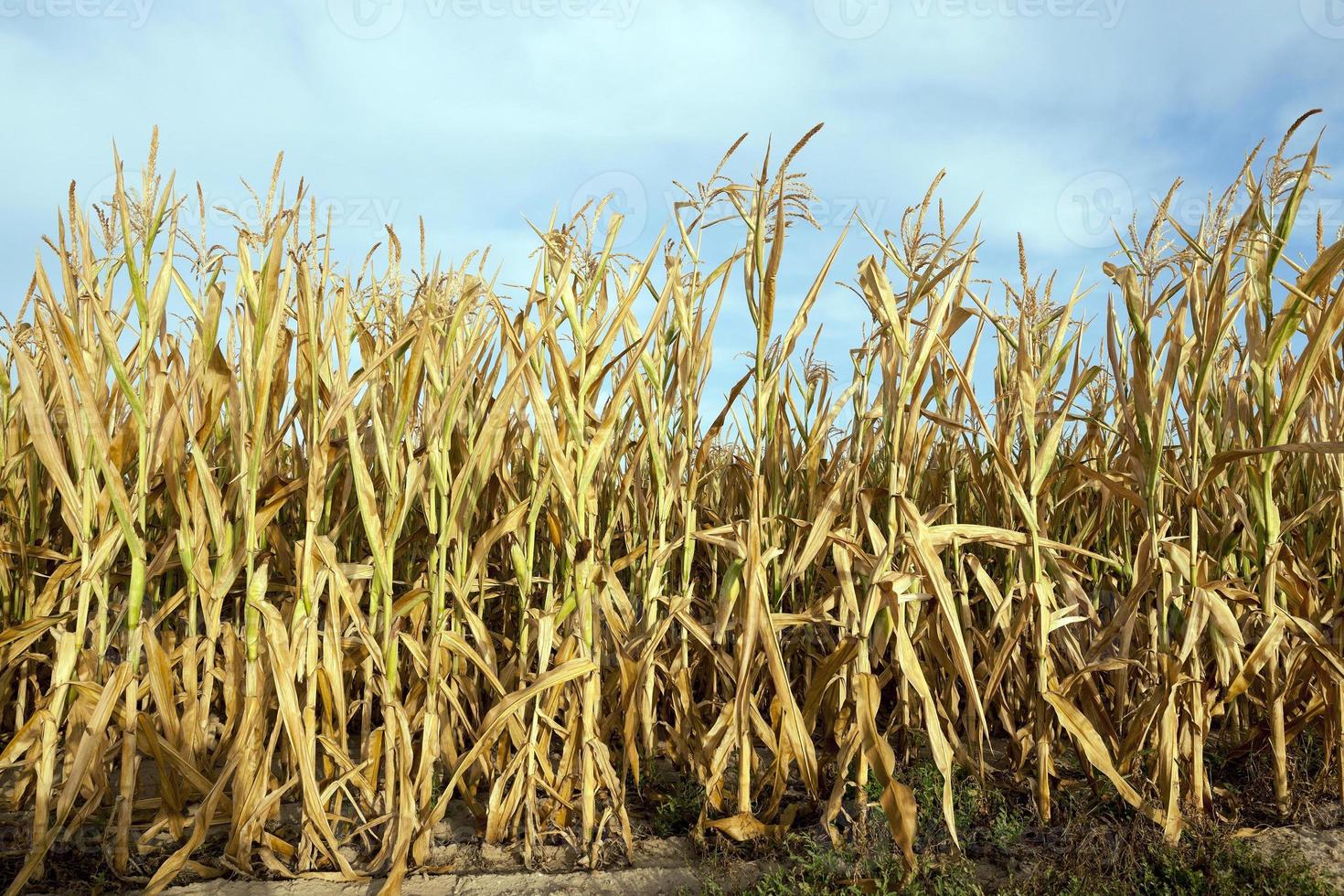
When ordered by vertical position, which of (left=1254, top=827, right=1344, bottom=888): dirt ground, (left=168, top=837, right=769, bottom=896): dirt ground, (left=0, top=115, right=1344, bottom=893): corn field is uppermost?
(left=0, top=115, right=1344, bottom=893): corn field

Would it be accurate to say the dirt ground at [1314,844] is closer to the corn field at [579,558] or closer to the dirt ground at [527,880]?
the corn field at [579,558]

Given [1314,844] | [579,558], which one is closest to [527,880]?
[579,558]

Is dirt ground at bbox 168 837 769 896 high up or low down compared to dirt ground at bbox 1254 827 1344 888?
down

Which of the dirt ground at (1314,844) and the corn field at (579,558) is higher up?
the corn field at (579,558)

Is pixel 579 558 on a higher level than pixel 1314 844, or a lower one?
higher

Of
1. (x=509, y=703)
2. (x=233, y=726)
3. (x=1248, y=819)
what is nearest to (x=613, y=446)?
(x=509, y=703)

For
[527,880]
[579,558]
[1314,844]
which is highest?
[579,558]

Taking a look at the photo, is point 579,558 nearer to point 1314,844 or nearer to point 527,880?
point 527,880

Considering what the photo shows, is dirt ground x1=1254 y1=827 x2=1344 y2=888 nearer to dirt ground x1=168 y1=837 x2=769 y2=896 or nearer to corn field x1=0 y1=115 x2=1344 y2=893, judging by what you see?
corn field x1=0 y1=115 x2=1344 y2=893

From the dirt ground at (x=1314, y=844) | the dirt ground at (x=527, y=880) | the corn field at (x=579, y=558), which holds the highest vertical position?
the corn field at (x=579, y=558)

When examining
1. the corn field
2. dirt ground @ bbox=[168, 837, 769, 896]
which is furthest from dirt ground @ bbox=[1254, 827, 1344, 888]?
dirt ground @ bbox=[168, 837, 769, 896]

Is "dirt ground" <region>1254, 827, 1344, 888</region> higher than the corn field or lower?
lower

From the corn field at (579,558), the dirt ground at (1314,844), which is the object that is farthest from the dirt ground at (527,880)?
the dirt ground at (1314,844)

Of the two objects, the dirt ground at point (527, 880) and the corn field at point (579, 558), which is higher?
the corn field at point (579, 558)
